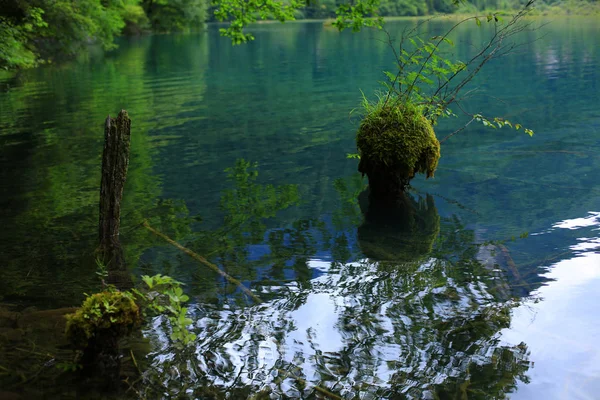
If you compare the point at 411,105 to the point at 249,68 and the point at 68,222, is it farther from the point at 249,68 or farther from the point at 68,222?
the point at 249,68

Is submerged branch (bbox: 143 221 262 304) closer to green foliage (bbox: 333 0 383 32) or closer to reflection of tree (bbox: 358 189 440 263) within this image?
reflection of tree (bbox: 358 189 440 263)

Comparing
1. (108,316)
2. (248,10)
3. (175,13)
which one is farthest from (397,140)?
(175,13)

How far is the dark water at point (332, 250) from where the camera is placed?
17.9ft

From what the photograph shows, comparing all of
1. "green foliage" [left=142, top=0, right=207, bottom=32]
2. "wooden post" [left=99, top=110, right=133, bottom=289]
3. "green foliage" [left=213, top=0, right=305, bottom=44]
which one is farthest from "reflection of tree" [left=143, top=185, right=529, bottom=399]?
"green foliage" [left=142, top=0, right=207, bottom=32]

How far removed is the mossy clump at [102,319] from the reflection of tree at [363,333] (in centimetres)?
52

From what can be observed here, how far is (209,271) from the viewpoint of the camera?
7.72 meters

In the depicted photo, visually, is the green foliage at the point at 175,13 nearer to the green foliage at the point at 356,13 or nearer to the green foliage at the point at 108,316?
the green foliage at the point at 356,13

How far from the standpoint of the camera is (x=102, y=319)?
16.7 feet

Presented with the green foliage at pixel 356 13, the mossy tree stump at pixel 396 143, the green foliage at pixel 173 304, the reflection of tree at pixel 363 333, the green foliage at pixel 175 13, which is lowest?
the reflection of tree at pixel 363 333

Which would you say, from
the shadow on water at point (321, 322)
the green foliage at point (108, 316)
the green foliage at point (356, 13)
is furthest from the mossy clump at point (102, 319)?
the green foliage at point (356, 13)

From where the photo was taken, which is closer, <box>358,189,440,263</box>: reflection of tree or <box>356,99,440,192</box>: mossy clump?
<box>358,189,440,263</box>: reflection of tree

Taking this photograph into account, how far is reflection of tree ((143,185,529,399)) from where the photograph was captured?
5.20 m

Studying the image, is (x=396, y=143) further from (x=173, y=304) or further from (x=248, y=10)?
(x=248, y=10)

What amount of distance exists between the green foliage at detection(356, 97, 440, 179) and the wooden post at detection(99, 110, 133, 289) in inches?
158
